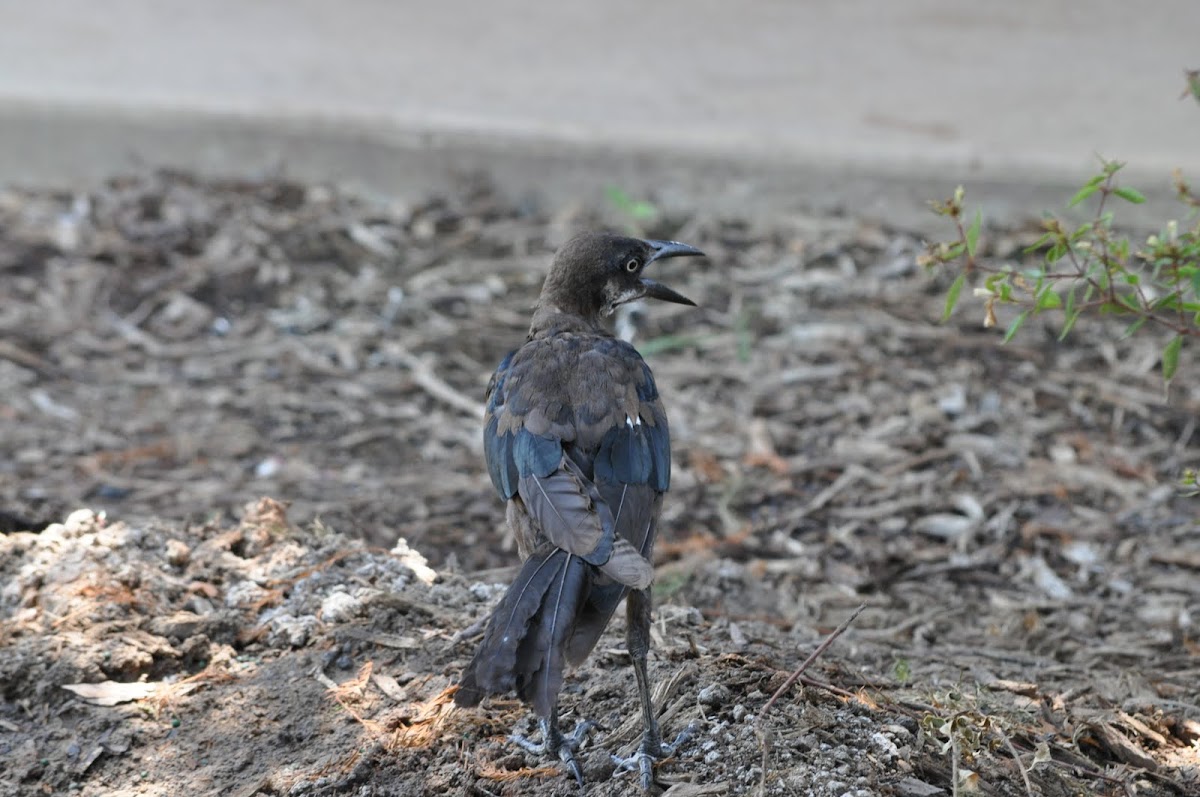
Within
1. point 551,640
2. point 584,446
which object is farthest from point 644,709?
point 584,446

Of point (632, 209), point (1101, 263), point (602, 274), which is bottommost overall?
point (632, 209)

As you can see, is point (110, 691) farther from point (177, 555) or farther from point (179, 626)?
point (177, 555)

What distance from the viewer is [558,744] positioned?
3.46 meters

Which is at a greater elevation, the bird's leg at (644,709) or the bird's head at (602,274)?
the bird's head at (602,274)

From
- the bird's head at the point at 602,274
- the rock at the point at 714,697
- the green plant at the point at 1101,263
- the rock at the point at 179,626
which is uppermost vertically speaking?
the green plant at the point at 1101,263

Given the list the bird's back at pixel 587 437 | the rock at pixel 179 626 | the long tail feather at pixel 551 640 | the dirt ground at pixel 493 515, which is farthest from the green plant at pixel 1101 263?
the rock at pixel 179 626

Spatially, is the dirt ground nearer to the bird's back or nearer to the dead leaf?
the dead leaf

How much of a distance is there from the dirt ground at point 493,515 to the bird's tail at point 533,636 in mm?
448

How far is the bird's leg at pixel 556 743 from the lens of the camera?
11.2 ft

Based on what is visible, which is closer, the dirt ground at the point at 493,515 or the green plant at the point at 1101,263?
the green plant at the point at 1101,263

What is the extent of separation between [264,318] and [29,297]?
1.41 meters

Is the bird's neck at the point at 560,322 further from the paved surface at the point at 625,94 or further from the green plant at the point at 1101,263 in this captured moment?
the paved surface at the point at 625,94

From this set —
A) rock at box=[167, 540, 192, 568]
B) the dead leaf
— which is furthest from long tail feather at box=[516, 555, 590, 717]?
rock at box=[167, 540, 192, 568]

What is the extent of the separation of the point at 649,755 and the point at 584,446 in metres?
0.90
